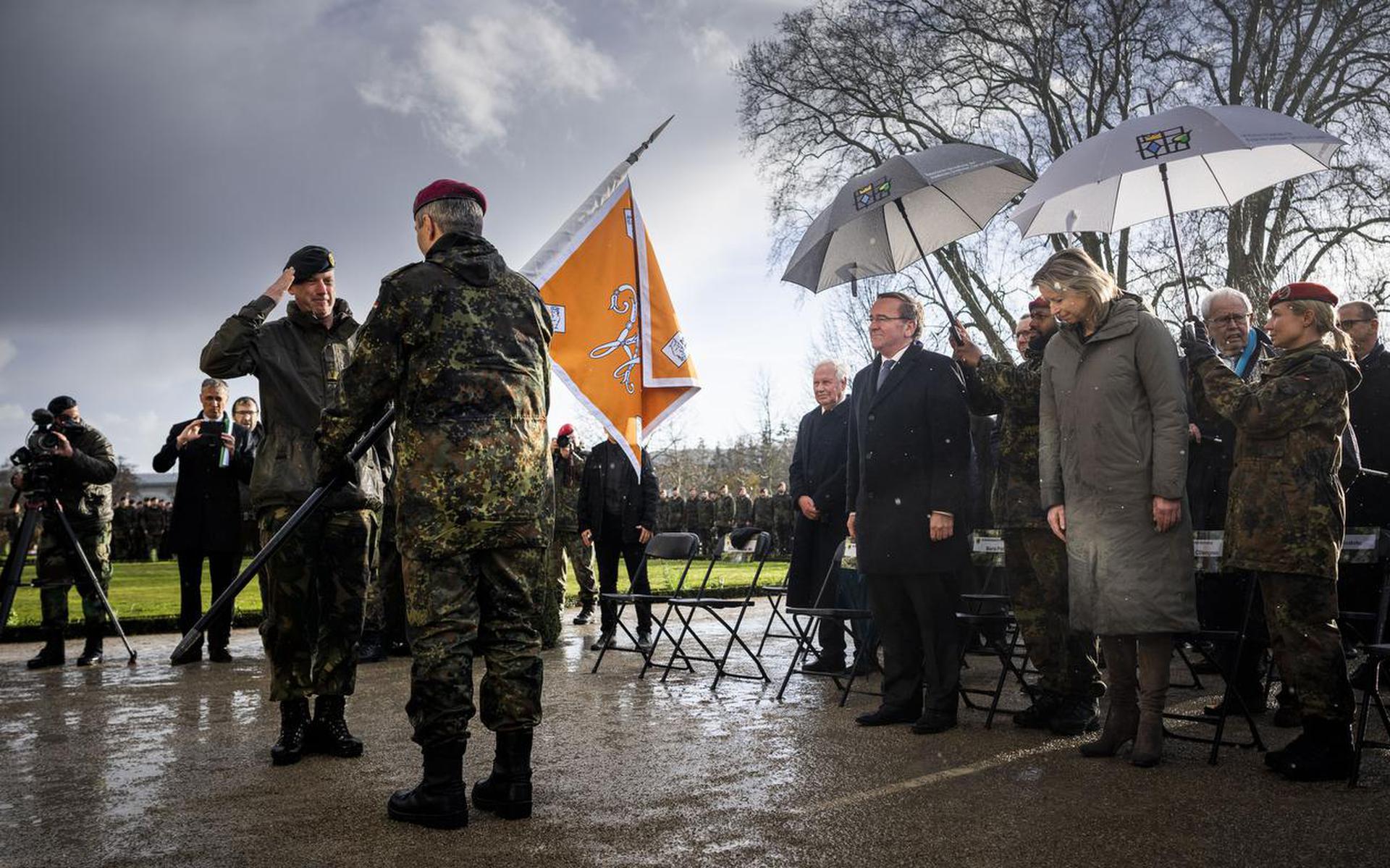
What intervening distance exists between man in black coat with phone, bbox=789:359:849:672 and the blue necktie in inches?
75.3

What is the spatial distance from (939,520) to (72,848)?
157 inches

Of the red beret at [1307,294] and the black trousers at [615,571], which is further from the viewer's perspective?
the black trousers at [615,571]

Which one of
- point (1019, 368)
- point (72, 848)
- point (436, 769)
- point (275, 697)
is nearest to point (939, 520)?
point (1019, 368)

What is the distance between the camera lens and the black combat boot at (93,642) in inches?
329

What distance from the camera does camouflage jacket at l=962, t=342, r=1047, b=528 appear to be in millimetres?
5449

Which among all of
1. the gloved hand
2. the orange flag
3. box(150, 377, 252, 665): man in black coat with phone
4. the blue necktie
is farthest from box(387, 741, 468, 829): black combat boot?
box(150, 377, 252, 665): man in black coat with phone

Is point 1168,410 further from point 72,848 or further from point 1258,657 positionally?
point 72,848

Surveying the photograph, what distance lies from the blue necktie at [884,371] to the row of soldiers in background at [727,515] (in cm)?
2454

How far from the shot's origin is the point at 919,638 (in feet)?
19.3

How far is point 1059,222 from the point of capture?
20.7 ft

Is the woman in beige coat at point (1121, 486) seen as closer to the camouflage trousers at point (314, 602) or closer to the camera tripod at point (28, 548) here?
the camouflage trousers at point (314, 602)

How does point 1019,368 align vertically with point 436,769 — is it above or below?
above

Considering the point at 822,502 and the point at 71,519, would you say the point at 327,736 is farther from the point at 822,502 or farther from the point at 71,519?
the point at 71,519

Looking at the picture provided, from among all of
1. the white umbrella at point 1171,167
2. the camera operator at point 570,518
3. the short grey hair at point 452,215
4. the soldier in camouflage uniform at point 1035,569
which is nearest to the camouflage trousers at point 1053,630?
the soldier in camouflage uniform at point 1035,569
